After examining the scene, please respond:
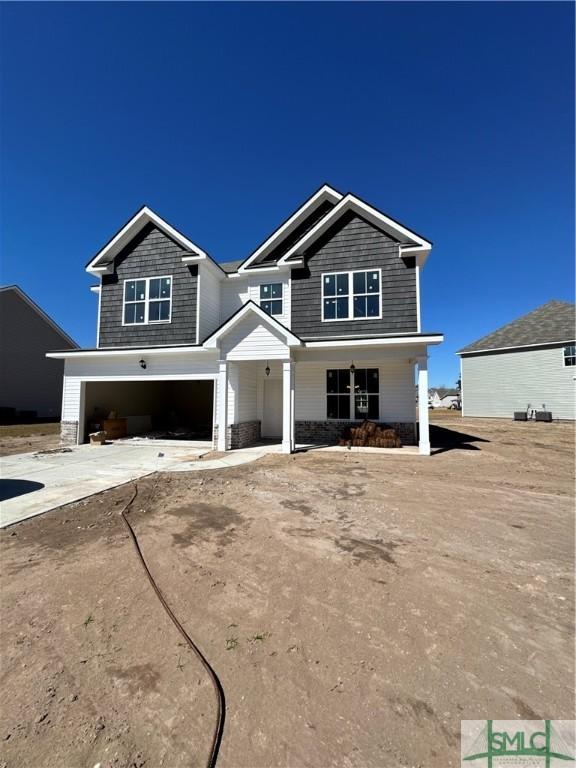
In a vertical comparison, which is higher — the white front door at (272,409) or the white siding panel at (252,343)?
the white siding panel at (252,343)

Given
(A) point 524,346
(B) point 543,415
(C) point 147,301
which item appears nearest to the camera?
(C) point 147,301

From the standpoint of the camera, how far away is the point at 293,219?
13.6 meters

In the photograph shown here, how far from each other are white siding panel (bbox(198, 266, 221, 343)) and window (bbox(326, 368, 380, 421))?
199 inches

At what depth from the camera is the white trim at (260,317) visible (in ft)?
34.5

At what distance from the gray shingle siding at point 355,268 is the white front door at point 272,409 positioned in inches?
99.7

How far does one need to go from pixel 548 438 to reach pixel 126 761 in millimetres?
17521

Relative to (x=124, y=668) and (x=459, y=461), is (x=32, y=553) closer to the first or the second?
(x=124, y=668)

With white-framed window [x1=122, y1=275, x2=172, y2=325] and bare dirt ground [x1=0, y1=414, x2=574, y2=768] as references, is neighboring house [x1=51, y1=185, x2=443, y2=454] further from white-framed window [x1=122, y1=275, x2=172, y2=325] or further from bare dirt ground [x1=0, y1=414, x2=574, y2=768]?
bare dirt ground [x1=0, y1=414, x2=574, y2=768]

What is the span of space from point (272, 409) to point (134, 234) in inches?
352

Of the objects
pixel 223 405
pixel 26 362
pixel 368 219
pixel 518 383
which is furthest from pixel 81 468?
pixel 518 383

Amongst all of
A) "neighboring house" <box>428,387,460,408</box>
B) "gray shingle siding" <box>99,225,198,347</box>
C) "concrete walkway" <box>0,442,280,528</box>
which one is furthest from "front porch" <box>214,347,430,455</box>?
"neighboring house" <box>428,387,460,408</box>

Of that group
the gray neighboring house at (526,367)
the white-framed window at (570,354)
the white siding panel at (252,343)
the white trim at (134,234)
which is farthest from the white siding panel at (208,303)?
the white-framed window at (570,354)

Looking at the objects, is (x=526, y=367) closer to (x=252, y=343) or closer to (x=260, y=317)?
(x=260, y=317)

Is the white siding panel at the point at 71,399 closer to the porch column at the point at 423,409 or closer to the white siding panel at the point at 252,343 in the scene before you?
the white siding panel at the point at 252,343
